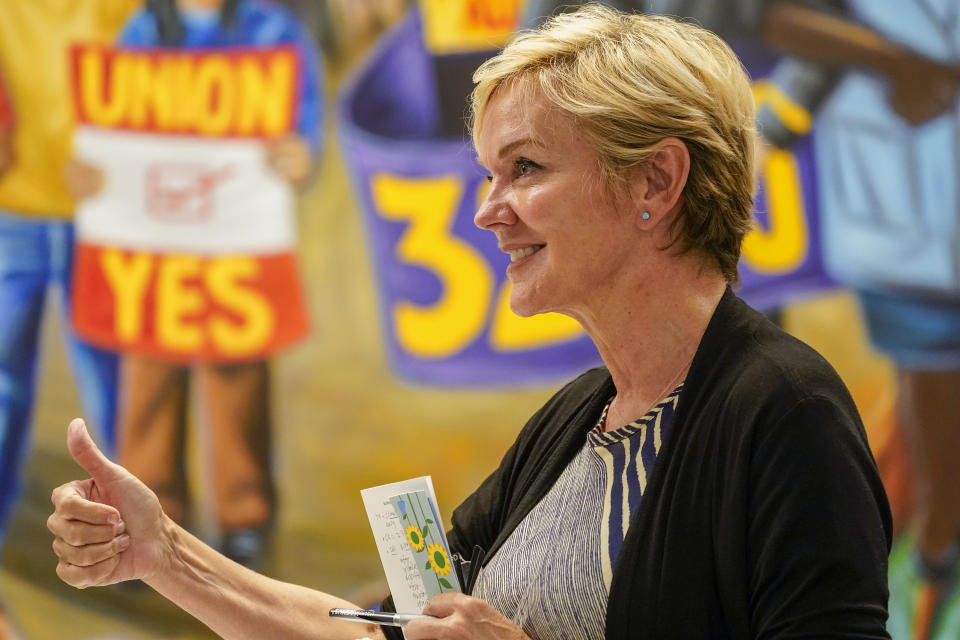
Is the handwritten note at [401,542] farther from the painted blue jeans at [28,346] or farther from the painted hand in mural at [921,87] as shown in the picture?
the painted hand in mural at [921,87]

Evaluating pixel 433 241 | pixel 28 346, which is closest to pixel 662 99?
pixel 433 241

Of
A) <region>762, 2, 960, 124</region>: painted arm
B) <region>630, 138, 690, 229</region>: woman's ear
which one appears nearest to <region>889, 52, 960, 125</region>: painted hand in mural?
<region>762, 2, 960, 124</region>: painted arm

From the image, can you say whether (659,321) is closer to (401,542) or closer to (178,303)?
(401,542)

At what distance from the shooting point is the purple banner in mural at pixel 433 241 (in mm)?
3465

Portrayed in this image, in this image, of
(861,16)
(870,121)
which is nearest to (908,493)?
(870,121)

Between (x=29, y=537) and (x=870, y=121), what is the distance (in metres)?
3.14

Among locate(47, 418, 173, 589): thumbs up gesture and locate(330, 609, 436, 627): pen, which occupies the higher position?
locate(47, 418, 173, 589): thumbs up gesture

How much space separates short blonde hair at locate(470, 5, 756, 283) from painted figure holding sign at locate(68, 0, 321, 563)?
92.9 inches

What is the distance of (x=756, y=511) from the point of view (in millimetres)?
1052

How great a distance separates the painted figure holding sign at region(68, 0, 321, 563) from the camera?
140 inches

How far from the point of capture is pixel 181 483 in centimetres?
355

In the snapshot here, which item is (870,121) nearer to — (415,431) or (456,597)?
(415,431)

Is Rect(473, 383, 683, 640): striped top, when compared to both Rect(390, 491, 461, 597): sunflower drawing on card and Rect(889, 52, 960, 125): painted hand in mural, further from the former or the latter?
Rect(889, 52, 960, 125): painted hand in mural

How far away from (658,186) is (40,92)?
3091 millimetres
